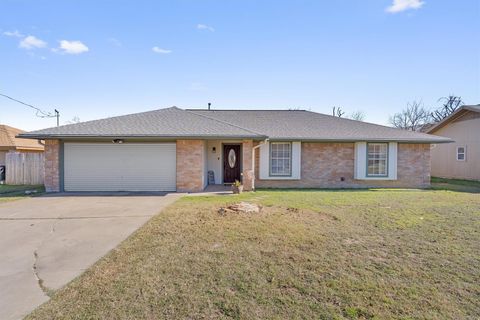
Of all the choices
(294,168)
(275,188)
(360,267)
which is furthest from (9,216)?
(294,168)

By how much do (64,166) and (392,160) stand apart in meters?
15.3

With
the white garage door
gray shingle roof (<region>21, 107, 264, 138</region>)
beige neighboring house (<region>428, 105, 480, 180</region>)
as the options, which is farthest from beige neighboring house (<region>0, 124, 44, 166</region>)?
beige neighboring house (<region>428, 105, 480, 180</region>)

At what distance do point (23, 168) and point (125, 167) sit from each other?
23.6 feet

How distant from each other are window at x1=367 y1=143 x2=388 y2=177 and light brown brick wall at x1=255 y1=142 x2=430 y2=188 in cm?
49

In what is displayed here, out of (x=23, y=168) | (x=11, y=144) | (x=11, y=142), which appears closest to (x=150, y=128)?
(x=23, y=168)

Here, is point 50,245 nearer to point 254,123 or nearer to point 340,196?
point 340,196

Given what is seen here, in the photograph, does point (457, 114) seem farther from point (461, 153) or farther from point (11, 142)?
point (11, 142)

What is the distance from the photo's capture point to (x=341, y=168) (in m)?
13.1

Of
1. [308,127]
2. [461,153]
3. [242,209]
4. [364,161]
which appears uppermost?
[308,127]

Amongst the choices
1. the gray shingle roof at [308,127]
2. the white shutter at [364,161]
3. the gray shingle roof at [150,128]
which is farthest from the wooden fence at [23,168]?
the white shutter at [364,161]

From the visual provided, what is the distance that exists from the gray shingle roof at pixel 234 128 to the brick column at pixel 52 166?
20.6 inches

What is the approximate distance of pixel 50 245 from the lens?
501cm

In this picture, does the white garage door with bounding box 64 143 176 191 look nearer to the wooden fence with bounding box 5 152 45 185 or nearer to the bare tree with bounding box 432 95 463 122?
the wooden fence with bounding box 5 152 45 185

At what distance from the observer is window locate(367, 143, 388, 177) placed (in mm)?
13039
